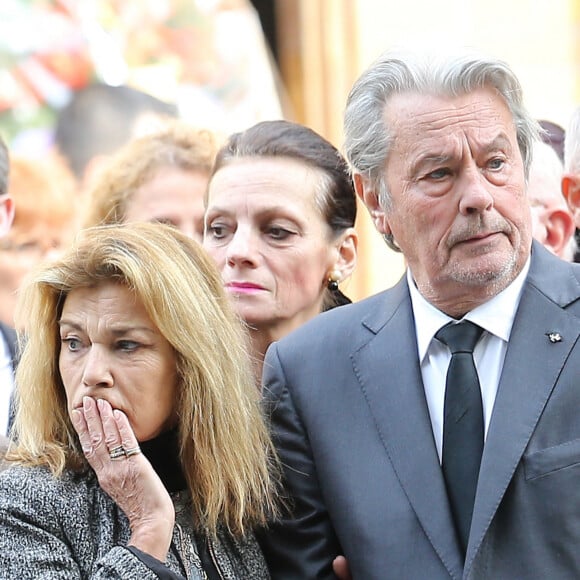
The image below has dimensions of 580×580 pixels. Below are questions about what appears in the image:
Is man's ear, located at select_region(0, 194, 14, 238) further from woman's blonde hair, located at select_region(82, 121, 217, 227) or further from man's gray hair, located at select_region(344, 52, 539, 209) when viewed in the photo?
man's gray hair, located at select_region(344, 52, 539, 209)

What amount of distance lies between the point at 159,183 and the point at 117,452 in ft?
5.46

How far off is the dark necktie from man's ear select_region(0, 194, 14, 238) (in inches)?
80.0

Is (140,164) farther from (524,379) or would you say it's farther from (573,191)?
(524,379)

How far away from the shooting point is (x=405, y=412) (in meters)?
3.16

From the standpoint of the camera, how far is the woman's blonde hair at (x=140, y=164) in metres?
A: 4.53

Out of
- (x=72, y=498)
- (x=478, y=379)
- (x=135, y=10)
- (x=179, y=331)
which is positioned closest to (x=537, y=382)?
(x=478, y=379)

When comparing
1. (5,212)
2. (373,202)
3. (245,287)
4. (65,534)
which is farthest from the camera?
(5,212)

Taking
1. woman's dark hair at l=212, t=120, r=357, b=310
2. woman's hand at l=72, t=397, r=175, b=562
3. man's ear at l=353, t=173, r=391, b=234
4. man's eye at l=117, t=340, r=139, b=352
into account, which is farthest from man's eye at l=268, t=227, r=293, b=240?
woman's hand at l=72, t=397, r=175, b=562

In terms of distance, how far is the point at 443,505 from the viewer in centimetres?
304

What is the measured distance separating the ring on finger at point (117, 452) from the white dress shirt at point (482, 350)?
732 mm

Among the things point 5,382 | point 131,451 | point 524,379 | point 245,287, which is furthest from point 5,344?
point 524,379

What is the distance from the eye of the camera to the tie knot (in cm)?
315

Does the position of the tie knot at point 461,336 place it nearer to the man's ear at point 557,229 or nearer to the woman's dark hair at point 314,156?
the woman's dark hair at point 314,156

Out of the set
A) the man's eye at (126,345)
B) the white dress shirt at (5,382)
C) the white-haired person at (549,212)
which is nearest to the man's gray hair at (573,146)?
the white-haired person at (549,212)
